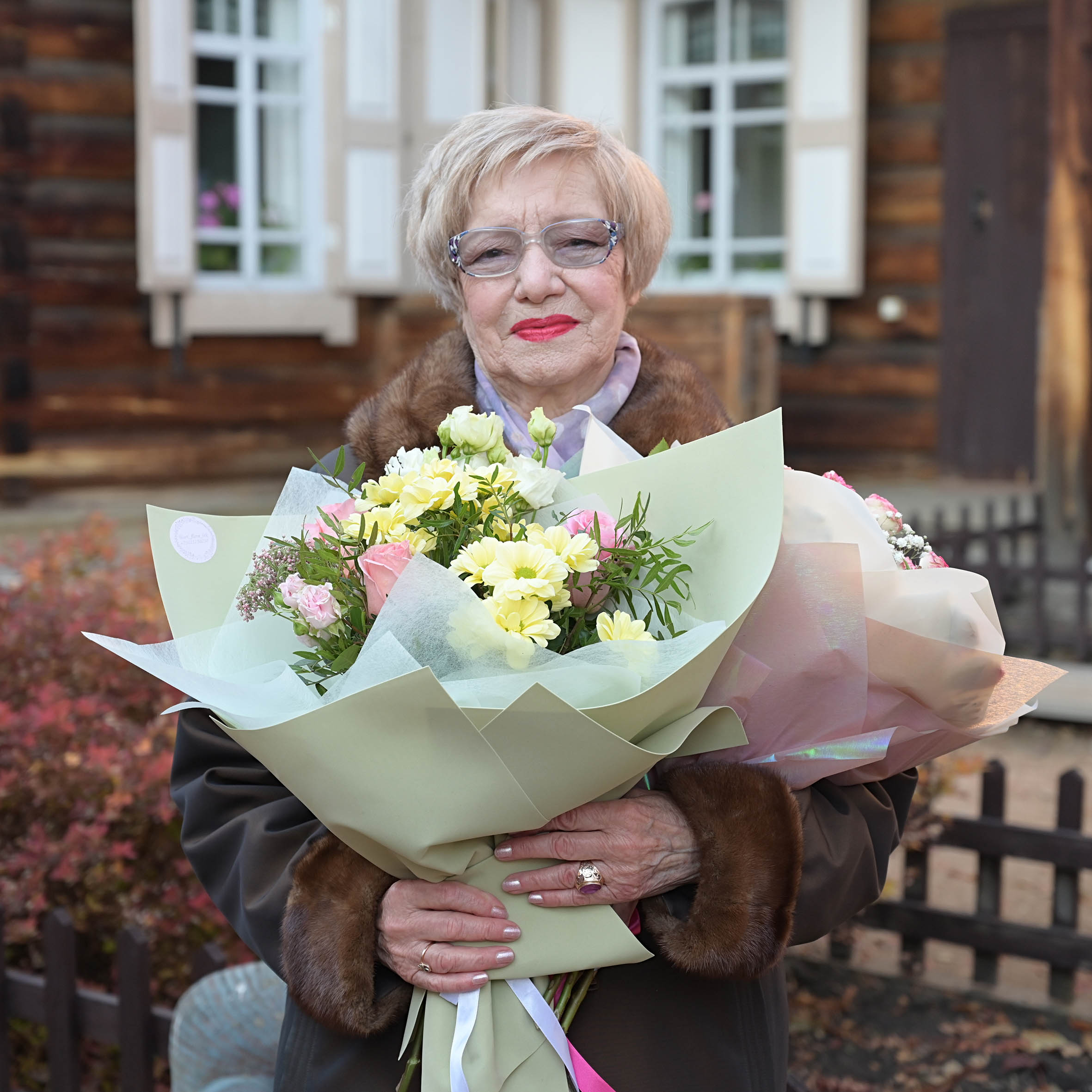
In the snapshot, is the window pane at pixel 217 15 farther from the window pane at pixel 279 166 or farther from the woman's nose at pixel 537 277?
the woman's nose at pixel 537 277

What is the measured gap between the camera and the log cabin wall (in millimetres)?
7367

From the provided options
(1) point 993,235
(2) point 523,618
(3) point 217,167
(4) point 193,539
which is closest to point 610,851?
(2) point 523,618

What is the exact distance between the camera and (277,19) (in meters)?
8.26

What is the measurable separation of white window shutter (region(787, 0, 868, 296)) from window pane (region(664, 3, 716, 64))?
942 millimetres

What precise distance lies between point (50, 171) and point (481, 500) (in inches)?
281

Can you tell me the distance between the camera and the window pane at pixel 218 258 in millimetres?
8234

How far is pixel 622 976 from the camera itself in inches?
57.4

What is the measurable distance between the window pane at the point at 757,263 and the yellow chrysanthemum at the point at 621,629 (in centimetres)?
832

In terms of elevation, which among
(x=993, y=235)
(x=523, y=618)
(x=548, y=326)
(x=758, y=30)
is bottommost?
(x=523, y=618)

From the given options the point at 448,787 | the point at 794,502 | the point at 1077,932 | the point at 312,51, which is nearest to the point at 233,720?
the point at 448,787

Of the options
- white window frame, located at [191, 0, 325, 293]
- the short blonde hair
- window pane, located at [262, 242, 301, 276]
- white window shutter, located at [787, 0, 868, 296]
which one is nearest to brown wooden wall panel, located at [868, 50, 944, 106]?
white window shutter, located at [787, 0, 868, 296]

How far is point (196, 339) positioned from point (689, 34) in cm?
419

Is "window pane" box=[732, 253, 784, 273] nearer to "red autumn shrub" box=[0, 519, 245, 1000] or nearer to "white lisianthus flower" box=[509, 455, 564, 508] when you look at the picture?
"red autumn shrub" box=[0, 519, 245, 1000]

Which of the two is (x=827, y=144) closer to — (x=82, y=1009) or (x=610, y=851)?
(x=82, y=1009)
